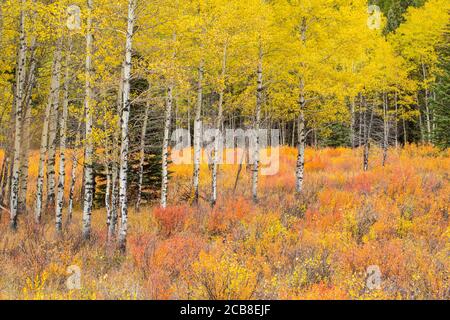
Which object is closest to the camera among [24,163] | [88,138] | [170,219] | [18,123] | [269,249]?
[269,249]

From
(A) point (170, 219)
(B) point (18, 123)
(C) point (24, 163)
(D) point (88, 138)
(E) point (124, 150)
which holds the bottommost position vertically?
(A) point (170, 219)

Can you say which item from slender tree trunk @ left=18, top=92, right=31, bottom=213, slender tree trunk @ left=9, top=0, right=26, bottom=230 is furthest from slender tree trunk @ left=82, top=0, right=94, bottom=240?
slender tree trunk @ left=18, top=92, right=31, bottom=213

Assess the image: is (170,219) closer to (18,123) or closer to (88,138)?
(88,138)

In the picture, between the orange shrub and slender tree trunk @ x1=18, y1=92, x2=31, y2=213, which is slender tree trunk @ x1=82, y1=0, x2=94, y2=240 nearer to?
the orange shrub

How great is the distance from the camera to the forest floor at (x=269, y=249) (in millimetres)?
5988

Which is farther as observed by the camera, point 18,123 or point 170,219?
point 170,219

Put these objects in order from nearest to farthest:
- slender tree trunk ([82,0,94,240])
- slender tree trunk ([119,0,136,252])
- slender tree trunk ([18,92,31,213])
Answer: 1. slender tree trunk ([119,0,136,252])
2. slender tree trunk ([82,0,94,240])
3. slender tree trunk ([18,92,31,213])

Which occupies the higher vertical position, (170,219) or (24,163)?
(24,163)

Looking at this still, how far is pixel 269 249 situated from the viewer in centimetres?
873

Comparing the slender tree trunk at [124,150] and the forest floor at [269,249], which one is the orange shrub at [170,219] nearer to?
the forest floor at [269,249]

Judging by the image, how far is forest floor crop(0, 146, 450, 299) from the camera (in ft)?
19.6

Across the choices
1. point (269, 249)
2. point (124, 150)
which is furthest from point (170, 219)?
point (269, 249)
